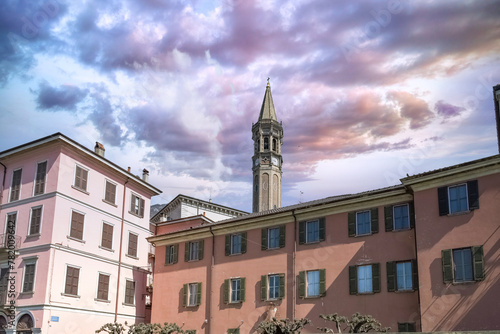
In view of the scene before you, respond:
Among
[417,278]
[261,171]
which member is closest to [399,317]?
[417,278]

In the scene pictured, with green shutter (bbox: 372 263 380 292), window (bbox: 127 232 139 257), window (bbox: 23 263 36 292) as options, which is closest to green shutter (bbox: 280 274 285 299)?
green shutter (bbox: 372 263 380 292)

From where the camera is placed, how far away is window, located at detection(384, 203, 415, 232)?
100 feet

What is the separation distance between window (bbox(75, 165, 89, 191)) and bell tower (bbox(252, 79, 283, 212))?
6413 cm

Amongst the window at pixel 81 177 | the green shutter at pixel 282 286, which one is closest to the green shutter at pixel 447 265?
the green shutter at pixel 282 286

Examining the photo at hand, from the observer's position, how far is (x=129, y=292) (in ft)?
139

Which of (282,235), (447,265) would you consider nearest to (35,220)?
(282,235)

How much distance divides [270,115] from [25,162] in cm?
7070

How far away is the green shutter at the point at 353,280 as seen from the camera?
3158 centimetres

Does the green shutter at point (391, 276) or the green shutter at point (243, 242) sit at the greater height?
the green shutter at point (243, 242)

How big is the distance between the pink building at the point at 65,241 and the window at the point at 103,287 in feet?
0.23

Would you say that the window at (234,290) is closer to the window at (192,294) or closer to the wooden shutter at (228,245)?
the wooden shutter at (228,245)

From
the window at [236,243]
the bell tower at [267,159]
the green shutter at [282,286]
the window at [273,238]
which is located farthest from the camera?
the bell tower at [267,159]

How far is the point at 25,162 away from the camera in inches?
1554

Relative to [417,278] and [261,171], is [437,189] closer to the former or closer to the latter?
[417,278]
